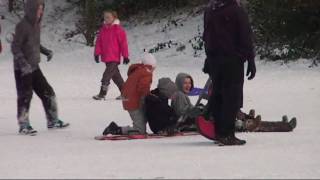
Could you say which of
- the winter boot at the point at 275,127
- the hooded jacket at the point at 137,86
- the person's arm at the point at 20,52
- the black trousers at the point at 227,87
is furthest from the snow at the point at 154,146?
the person's arm at the point at 20,52

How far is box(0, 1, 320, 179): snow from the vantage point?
238 inches

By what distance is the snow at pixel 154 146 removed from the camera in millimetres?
6043

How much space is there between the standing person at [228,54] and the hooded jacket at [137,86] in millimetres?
1153

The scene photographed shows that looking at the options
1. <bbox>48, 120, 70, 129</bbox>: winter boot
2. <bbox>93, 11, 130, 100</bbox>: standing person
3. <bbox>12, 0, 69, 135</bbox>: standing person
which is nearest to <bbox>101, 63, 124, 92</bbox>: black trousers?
<bbox>93, 11, 130, 100</bbox>: standing person

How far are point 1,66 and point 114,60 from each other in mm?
7891

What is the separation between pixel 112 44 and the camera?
12.9 m

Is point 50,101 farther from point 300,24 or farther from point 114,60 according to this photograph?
point 300,24

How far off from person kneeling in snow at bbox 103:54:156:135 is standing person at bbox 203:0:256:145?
1.16 m

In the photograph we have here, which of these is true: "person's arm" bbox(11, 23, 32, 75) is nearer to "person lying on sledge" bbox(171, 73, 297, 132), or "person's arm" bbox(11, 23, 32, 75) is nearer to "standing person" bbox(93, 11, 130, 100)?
"person lying on sledge" bbox(171, 73, 297, 132)

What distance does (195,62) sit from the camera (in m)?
19.7

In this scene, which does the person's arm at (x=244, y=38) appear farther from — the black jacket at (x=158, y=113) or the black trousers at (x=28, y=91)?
the black trousers at (x=28, y=91)

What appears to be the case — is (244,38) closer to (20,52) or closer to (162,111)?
(162,111)

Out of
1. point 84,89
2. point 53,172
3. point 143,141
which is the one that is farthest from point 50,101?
point 84,89

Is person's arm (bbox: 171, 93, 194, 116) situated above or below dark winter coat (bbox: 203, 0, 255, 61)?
below
